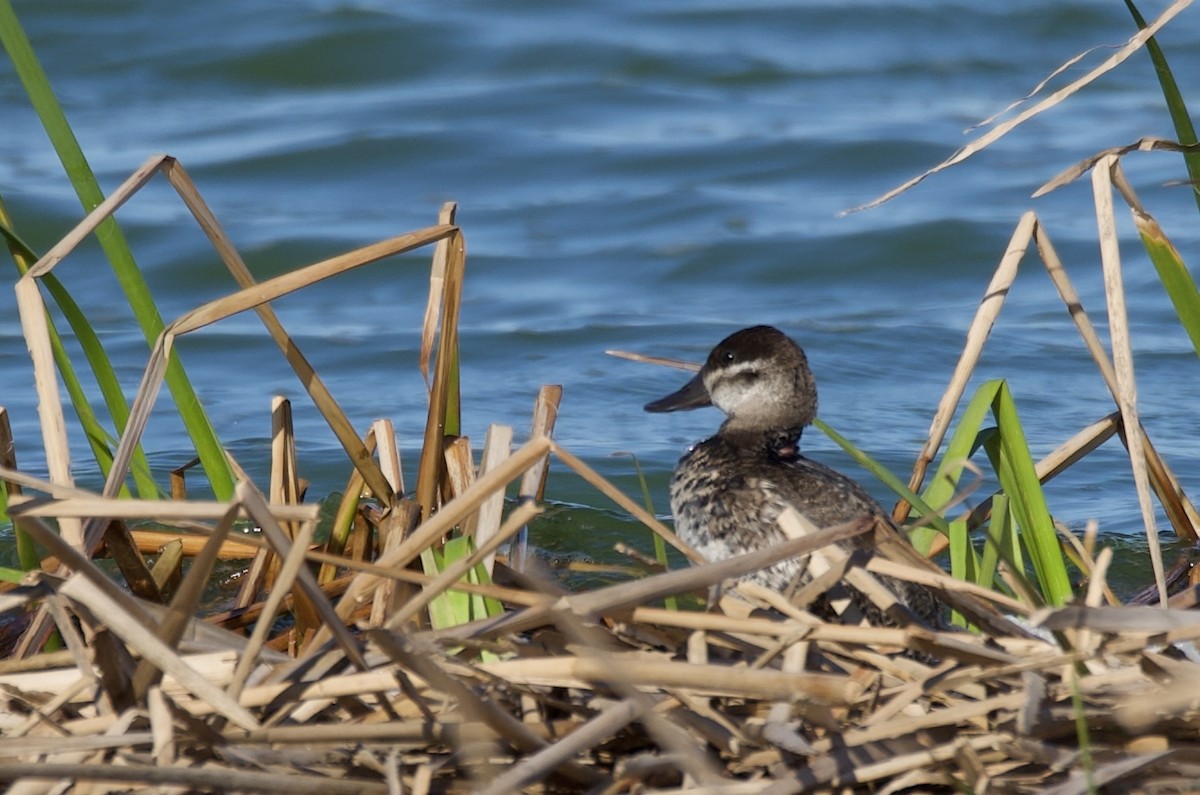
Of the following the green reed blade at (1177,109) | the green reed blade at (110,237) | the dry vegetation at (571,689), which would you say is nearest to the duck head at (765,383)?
the green reed blade at (1177,109)

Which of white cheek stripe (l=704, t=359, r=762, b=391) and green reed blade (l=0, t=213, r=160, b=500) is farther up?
green reed blade (l=0, t=213, r=160, b=500)

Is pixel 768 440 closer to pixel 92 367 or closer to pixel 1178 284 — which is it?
pixel 1178 284

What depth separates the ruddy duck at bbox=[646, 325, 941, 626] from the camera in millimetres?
3889

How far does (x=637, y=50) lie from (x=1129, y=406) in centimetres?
948

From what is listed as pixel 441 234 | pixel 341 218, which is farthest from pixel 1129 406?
pixel 341 218

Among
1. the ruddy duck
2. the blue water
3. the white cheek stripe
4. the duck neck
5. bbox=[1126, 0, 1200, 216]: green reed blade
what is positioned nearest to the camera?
bbox=[1126, 0, 1200, 216]: green reed blade

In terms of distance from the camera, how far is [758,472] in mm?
4172

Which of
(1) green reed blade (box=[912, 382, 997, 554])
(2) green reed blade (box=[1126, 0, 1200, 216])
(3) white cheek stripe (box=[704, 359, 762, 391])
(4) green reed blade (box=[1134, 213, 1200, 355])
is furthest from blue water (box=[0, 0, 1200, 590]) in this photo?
(2) green reed blade (box=[1126, 0, 1200, 216])

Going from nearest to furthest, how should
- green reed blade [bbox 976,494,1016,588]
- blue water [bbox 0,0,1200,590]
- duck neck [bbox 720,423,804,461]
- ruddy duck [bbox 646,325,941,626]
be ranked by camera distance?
green reed blade [bbox 976,494,1016,588], ruddy duck [bbox 646,325,941,626], duck neck [bbox 720,423,804,461], blue water [bbox 0,0,1200,590]

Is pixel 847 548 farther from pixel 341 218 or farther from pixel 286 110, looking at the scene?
pixel 286 110

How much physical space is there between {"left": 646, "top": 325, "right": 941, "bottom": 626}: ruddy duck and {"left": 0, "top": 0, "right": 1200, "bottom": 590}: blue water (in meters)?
1.15

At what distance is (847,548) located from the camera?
3.64 metres

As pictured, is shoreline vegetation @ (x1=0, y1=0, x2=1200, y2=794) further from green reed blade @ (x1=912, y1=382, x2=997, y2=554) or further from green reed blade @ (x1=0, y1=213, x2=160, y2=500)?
green reed blade @ (x1=912, y1=382, x2=997, y2=554)

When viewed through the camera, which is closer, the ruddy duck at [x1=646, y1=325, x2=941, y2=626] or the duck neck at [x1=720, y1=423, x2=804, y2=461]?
the ruddy duck at [x1=646, y1=325, x2=941, y2=626]
